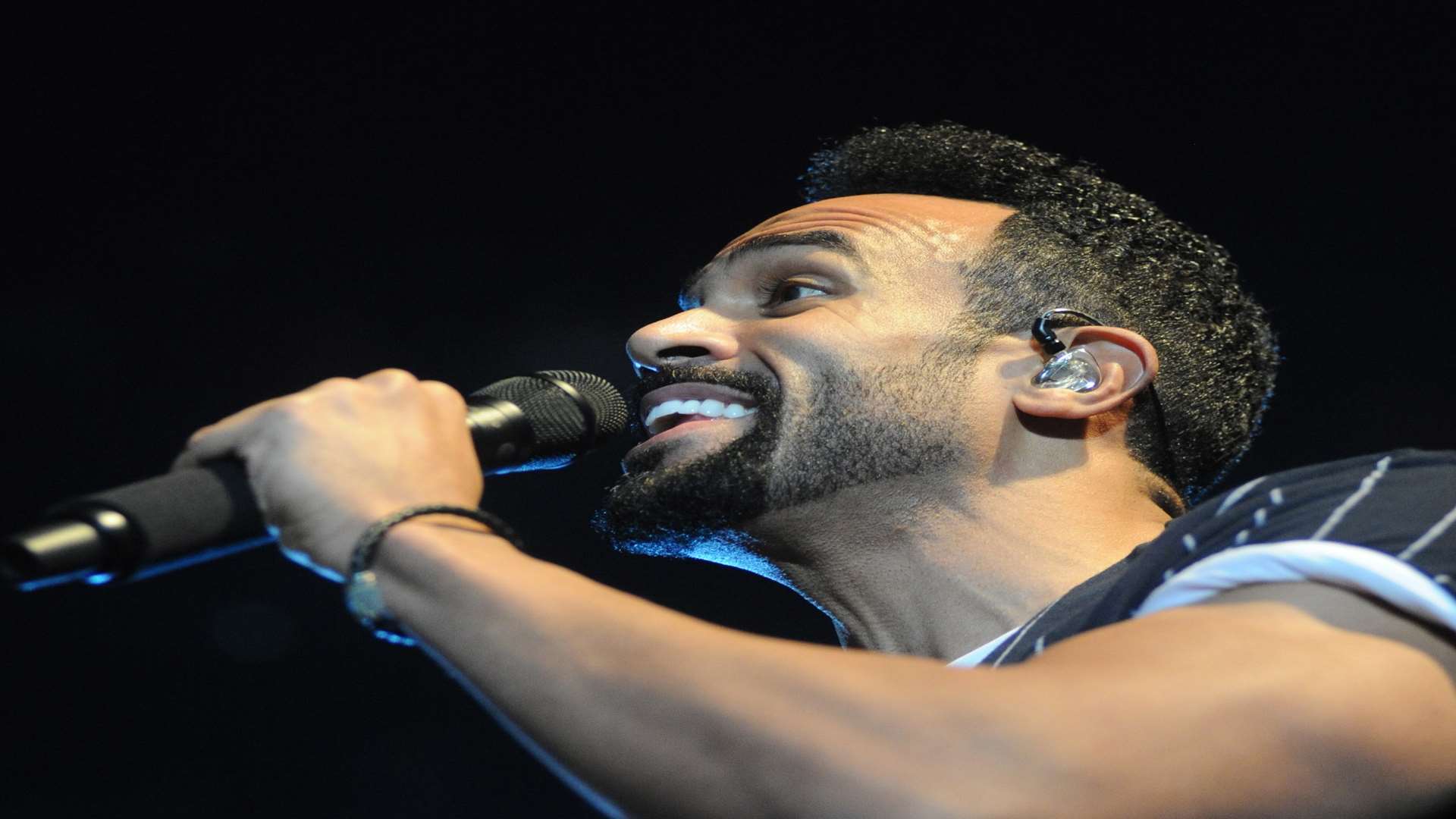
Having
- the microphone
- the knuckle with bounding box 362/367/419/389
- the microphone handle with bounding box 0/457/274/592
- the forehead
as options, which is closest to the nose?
the forehead

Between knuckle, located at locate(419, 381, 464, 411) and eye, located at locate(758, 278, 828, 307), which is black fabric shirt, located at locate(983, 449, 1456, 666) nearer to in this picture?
knuckle, located at locate(419, 381, 464, 411)

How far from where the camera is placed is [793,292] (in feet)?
6.88

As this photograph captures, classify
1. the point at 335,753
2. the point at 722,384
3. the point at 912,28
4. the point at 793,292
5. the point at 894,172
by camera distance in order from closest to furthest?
1. the point at 722,384
2. the point at 793,292
3. the point at 894,172
4. the point at 912,28
5. the point at 335,753

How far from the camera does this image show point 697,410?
197cm

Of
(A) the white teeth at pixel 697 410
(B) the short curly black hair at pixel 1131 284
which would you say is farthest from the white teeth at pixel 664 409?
(B) the short curly black hair at pixel 1131 284

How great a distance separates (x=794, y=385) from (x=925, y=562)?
31 cm

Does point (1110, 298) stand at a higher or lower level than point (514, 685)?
lower

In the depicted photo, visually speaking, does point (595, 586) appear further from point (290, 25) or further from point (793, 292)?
point (290, 25)

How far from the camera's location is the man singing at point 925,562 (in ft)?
3.09

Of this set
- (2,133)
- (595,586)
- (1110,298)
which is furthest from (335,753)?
(595,586)

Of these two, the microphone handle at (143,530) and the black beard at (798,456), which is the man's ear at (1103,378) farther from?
the microphone handle at (143,530)

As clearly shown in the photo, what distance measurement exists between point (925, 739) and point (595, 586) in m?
0.29

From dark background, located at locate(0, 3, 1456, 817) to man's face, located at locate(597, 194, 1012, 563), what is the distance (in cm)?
111

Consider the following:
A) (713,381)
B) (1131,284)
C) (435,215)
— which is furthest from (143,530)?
(435,215)
